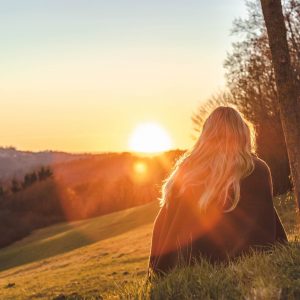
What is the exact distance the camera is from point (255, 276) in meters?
4.19

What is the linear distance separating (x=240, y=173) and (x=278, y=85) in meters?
4.61

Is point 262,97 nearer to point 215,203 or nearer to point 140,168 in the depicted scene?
point 215,203

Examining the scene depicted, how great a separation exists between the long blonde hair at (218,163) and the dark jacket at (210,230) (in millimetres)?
108

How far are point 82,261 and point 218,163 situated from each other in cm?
2761

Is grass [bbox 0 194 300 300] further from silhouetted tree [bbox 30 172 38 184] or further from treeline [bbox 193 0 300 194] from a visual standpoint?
silhouetted tree [bbox 30 172 38 184]

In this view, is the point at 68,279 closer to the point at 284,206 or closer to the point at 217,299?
the point at 284,206

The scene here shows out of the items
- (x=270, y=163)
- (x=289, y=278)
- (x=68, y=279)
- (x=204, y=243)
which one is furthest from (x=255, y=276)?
(x=270, y=163)

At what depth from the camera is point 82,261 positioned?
31.8m

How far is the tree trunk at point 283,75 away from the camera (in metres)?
9.46

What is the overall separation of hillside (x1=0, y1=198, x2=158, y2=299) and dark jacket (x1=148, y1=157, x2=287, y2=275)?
36.6ft

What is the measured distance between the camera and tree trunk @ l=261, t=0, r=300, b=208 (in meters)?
9.46

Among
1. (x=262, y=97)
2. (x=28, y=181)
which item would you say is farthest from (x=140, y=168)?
(x=262, y=97)

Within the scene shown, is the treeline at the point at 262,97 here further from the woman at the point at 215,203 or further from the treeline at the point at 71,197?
the treeline at the point at 71,197

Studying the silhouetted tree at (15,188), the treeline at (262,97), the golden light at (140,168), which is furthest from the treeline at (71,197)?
the treeline at (262,97)
